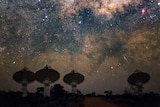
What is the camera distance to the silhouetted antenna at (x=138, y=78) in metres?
50.0

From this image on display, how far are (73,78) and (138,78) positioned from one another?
10111 mm

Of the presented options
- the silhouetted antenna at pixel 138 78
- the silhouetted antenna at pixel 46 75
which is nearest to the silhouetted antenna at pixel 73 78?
the silhouetted antenna at pixel 46 75

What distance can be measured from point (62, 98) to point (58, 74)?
40.9ft

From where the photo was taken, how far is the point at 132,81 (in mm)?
51188

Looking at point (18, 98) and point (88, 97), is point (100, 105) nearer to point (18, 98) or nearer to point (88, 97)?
point (88, 97)

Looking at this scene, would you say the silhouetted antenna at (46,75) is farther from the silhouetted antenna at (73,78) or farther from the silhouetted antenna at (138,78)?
the silhouetted antenna at (138,78)

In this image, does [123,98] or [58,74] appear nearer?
[123,98]

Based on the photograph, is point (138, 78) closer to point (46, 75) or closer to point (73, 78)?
point (73, 78)

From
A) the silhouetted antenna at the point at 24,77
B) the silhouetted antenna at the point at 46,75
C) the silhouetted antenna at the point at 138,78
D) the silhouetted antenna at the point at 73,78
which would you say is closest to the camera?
the silhouetted antenna at the point at 46,75

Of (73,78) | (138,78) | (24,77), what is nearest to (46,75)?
(24,77)

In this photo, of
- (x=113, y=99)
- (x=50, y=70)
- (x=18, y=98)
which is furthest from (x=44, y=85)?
(x=113, y=99)

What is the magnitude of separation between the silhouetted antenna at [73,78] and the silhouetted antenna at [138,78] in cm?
776

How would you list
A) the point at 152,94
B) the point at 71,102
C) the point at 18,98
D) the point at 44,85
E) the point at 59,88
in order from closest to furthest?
the point at 71,102 < the point at 18,98 < the point at 152,94 < the point at 59,88 < the point at 44,85

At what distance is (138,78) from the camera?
50.7m
